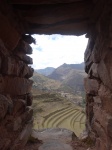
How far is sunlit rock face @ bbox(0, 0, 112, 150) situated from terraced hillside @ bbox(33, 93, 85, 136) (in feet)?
36.4

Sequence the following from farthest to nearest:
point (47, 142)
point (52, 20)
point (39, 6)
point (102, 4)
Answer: point (47, 142)
point (52, 20)
point (39, 6)
point (102, 4)

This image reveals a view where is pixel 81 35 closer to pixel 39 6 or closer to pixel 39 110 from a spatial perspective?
pixel 39 6

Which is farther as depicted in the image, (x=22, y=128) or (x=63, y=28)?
(x=22, y=128)

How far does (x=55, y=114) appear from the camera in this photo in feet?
59.3

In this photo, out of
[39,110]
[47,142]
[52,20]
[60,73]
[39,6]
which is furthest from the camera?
[60,73]

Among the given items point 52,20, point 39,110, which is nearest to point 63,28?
point 52,20

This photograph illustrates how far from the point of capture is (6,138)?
122 inches

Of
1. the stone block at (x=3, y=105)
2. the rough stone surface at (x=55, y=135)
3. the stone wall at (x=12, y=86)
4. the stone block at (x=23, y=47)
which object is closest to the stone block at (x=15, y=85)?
the stone wall at (x=12, y=86)

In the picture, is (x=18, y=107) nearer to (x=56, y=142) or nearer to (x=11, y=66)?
(x=11, y=66)

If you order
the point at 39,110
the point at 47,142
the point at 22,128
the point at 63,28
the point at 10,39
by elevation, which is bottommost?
the point at 39,110

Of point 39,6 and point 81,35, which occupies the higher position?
point 39,6

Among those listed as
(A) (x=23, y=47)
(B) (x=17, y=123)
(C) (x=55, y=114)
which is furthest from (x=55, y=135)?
(C) (x=55, y=114)

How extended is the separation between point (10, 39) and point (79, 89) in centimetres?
5276

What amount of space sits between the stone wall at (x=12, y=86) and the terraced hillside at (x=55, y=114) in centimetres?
1078
